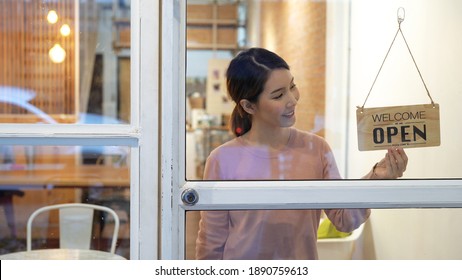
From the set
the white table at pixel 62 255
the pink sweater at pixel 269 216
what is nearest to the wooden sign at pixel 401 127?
the pink sweater at pixel 269 216

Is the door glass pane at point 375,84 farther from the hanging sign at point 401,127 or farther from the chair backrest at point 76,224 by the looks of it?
the chair backrest at point 76,224

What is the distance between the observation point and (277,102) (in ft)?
4.97

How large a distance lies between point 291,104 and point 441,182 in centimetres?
44

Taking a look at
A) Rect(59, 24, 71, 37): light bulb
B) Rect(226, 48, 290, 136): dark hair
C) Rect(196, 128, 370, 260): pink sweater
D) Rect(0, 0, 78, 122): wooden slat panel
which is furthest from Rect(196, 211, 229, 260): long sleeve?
Rect(0, 0, 78, 122): wooden slat panel

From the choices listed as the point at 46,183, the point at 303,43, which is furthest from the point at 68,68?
the point at 303,43

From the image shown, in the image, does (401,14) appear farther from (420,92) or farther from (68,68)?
(68,68)

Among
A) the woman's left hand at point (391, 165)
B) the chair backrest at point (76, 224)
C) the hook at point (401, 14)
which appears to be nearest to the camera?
the woman's left hand at point (391, 165)

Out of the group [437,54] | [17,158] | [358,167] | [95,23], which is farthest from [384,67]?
[95,23]

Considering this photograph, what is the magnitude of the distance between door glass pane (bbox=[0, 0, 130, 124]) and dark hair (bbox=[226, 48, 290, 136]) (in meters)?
2.44

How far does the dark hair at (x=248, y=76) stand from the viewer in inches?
59.4

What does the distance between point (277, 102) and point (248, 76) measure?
11 centimetres

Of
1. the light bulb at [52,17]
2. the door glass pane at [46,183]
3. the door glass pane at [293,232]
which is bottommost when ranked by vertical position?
the door glass pane at [46,183]

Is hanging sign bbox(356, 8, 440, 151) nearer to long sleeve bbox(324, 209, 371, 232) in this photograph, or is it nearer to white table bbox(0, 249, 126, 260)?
long sleeve bbox(324, 209, 371, 232)

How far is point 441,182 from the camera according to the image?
1.39 metres
